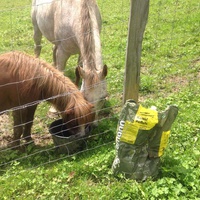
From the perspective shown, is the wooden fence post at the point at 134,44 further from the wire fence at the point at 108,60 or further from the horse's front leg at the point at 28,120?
the horse's front leg at the point at 28,120

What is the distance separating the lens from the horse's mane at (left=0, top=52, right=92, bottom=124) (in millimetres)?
3607

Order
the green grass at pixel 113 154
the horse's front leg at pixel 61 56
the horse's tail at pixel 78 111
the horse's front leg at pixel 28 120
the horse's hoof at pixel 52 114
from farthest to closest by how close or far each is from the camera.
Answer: the horse's front leg at pixel 61 56, the horse's hoof at pixel 52 114, the horse's front leg at pixel 28 120, the horse's tail at pixel 78 111, the green grass at pixel 113 154

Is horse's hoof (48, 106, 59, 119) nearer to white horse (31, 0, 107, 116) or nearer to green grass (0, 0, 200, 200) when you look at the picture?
green grass (0, 0, 200, 200)

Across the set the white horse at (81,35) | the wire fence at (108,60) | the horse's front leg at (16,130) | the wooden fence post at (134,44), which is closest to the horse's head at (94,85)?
the white horse at (81,35)

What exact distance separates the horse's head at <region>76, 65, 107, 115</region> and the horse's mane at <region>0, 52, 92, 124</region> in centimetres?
23

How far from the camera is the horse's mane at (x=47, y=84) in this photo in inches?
142

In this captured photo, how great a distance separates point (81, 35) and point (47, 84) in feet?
3.43

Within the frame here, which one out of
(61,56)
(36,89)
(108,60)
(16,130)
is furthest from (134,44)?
(108,60)

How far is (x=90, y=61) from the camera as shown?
13.3ft

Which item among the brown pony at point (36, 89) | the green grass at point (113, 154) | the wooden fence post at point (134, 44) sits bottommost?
the green grass at point (113, 154)

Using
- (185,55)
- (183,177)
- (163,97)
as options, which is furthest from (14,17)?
(183,177)

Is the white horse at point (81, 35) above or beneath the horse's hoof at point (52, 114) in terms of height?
above

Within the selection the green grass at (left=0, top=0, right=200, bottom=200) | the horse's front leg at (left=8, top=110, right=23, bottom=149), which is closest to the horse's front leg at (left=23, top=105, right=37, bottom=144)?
the horse's front leg at (left=8, top=110, right=23, bottom=149)

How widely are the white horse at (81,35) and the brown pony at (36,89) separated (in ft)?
0.96
